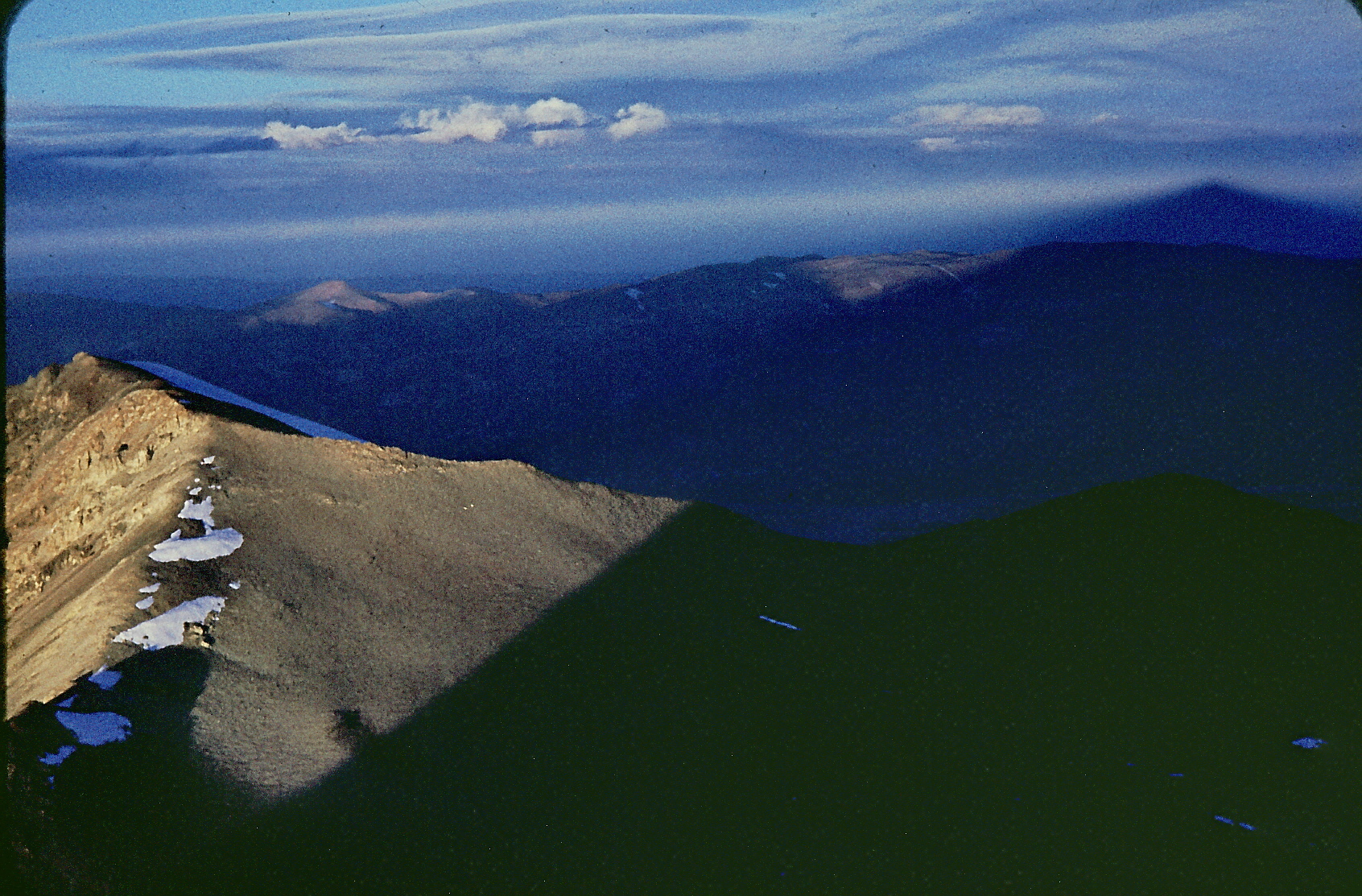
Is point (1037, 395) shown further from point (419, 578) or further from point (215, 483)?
point (215, 483)

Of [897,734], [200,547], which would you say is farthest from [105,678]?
[897,734]

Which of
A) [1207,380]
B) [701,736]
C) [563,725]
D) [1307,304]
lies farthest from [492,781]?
[1307,304]

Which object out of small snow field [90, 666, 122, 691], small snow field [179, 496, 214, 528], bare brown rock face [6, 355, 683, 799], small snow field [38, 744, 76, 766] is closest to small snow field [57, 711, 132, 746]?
small snow field [38, 744, 76, 766]

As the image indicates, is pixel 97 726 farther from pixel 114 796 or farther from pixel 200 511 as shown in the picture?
pixel 200 511

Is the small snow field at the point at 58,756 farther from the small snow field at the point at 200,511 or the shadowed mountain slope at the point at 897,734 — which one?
the small snow field at the point at 200,511

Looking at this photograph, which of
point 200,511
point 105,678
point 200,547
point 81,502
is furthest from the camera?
point 81,502

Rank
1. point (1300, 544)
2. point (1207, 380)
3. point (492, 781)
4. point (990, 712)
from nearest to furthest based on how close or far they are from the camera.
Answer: point (492, 781) < point (990, 712) < point (1300, 544) < point (1207, 380)
